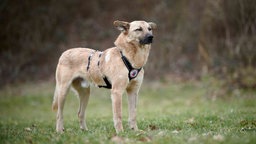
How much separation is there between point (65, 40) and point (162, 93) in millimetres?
8125

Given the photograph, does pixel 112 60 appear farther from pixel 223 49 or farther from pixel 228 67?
pixel 223 49

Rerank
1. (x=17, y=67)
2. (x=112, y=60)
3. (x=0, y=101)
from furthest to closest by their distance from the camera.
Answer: (x=17, y=67) → (x=0, y=101) → (x=112, y=60)

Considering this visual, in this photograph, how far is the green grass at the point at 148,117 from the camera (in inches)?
233

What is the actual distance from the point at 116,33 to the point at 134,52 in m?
14.5

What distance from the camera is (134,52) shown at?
7.39 metres

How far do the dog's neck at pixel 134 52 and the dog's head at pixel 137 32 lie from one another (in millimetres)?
86

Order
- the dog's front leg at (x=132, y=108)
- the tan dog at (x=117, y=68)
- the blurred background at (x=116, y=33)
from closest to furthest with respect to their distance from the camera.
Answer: the tan dog at (x=117, y=68) < the dog's front leg at (x=132, y=108) < the blurred background at (x=116, y=33)

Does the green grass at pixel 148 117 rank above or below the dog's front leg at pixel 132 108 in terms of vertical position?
below

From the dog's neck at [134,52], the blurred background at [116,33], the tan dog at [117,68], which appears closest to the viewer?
the tan dog at [117,68]

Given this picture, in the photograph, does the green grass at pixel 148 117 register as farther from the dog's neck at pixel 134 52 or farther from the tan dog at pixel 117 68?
the dog's neck at pixel 134 52

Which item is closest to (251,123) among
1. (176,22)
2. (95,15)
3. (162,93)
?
(162,93)

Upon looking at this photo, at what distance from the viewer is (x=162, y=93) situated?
1645 cm

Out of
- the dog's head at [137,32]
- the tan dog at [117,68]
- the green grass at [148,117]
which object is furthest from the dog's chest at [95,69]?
the green grass at [148,117]

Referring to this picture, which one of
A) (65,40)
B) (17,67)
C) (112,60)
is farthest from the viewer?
(65,40)
